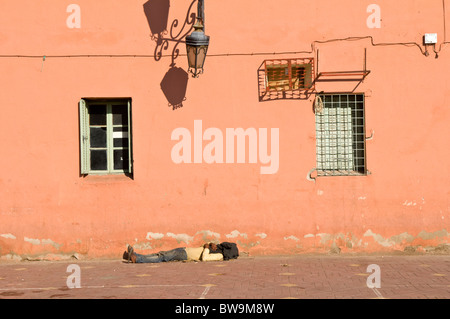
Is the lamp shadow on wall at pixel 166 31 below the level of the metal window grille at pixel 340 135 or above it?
above

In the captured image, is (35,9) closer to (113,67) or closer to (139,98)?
(113,67)

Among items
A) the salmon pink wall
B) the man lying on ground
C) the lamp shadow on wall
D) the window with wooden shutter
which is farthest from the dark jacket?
the lamp shadow on wall

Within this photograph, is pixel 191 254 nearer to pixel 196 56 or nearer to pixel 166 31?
pixel 196 56

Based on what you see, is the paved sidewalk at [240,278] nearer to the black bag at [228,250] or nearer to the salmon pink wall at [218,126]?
the black bag at [228,250]

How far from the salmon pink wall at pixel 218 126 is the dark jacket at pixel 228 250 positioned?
0.34 m

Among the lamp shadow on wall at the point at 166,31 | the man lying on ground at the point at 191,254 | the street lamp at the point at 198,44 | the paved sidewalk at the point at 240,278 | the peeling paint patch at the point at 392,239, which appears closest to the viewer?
the paved sidewalk at the point at 240,278

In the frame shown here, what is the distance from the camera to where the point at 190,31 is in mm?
10930

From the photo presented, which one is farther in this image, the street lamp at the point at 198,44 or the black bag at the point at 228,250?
the black bag at the point at 228,250

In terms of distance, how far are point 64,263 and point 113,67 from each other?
139 inches

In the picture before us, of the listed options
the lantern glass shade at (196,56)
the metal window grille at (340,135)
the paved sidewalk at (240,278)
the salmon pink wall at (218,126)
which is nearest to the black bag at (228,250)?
the paved sidewalk at (240,278)

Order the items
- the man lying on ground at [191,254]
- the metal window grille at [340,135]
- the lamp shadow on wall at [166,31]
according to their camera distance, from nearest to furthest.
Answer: the man lying on ground at [191,254], the lamp shadow on wall at [166,31], the metal window grille at [340,135]

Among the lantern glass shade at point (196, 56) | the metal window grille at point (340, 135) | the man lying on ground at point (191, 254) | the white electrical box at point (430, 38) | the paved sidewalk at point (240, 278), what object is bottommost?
the paved sidewalk at point (240, 278)

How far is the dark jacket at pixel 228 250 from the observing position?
34.1ft
